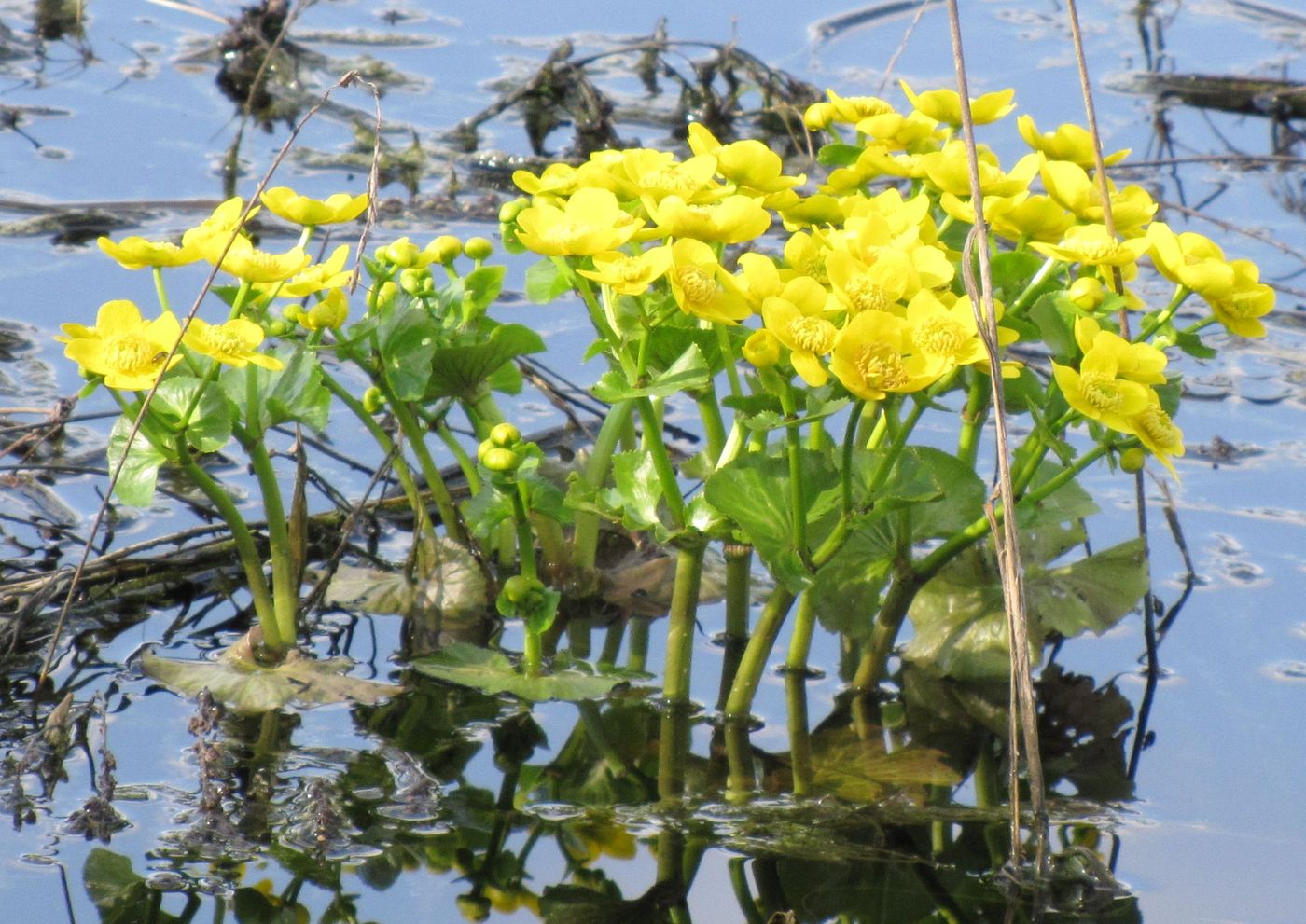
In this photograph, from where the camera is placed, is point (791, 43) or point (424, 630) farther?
point (791, 43)

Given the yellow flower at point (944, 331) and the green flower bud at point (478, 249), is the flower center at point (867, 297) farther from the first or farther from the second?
the green flower bud at point (478, 249)

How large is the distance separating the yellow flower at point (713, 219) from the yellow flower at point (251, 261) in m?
0.36

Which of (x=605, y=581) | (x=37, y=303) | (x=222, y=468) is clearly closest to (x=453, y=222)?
(x=37, y=303)

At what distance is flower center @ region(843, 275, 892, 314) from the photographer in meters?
1.46

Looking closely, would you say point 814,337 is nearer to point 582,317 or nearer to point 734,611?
point 734,611

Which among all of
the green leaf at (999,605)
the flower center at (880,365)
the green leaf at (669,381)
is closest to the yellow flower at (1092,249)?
the flower center at (880,365)

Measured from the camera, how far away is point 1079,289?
1519 mm

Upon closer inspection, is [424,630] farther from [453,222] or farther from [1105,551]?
[453,222]

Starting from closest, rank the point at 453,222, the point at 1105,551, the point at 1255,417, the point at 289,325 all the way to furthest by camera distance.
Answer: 1. the point at 289,325
2. the point at 1105,551
3. the point at 1255,417
4. the point at 453,222

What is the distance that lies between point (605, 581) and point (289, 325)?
569 mm

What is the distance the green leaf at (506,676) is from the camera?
1.76 m

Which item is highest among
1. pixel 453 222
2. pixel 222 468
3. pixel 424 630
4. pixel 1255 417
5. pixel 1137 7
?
pixel 1137 7

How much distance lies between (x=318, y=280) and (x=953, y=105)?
732mm

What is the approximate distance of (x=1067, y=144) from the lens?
1790mm
